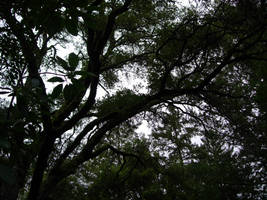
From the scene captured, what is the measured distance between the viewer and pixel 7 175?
2.94 ft

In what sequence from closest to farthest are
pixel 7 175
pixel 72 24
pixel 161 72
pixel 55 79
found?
pixel 7 175, pixel 55 79, pixel 72 24, pixel 161 72

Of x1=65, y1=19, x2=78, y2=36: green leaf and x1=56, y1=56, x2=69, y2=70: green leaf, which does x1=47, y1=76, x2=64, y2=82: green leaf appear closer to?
x1=56, y1=56, x2=69, y2=70: green leaf

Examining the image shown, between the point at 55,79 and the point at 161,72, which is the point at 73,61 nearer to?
the point at 55,79

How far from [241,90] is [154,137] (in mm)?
7394

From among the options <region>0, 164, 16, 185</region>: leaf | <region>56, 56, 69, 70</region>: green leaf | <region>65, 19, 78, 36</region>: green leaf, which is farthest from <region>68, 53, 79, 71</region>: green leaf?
<region>0, 164, 16, 185</region>: leaf

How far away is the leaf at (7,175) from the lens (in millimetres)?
878

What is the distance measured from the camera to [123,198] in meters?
9.12

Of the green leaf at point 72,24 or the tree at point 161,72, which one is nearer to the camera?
the green leaf at point 72,24

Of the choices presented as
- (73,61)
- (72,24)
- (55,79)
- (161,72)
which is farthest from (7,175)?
(161,72)

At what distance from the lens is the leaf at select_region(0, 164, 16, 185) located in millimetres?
878

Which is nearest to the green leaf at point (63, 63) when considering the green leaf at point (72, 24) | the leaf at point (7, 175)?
the green leaf at point (72, 24)

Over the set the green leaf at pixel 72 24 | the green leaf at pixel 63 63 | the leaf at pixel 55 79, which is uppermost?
the green leaf at pixel 72 24

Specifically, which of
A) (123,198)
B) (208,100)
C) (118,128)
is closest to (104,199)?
(123,198)

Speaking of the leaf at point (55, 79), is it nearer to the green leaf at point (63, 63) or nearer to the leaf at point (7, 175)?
the green leaf at point (63, 63)
